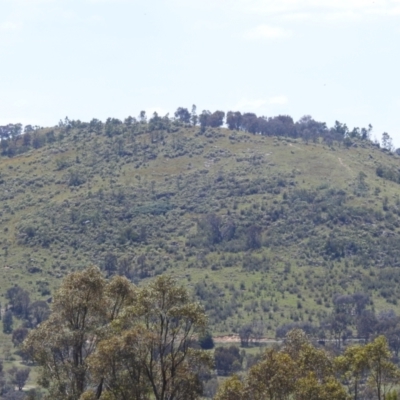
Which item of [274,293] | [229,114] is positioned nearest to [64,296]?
[274,293]

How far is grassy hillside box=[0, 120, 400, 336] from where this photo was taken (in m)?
118

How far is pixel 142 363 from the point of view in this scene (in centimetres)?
3070

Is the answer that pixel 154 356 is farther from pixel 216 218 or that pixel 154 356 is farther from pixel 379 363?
pixel 216 218

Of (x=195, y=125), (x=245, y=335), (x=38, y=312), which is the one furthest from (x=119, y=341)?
(x=195, y=125)

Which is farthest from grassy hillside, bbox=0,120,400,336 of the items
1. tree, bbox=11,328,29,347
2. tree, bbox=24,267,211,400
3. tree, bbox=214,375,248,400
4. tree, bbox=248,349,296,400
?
tree, bbox=248,349,296,400

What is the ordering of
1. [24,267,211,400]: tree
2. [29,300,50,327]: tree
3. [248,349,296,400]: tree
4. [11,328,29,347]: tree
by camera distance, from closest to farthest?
[248,349,296,400]: tree, [24,267,211,400]: tree, [11,328,29,347]: tree, [29,300,50,327]: tree

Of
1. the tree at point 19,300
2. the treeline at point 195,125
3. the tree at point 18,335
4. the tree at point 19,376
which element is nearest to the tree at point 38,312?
the tree at point 19,300

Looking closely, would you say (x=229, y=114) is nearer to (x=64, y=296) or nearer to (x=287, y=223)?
(x=287, y=223)

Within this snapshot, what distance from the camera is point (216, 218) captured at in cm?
13638

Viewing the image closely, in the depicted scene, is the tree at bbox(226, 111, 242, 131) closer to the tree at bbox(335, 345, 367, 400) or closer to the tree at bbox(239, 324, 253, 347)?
the tree at bbox(239, 324, 253, 347)

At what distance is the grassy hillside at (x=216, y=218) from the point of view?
117938mm

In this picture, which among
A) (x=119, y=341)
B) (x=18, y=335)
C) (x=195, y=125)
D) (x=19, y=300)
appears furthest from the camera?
(x=195, y=125)

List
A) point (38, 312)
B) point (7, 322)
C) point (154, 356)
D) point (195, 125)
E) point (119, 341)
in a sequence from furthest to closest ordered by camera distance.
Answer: point (195, 125) < point (7, 322) < point (38, 312) < point (154, 356) < point (119, 341)

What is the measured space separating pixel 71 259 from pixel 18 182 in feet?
103
